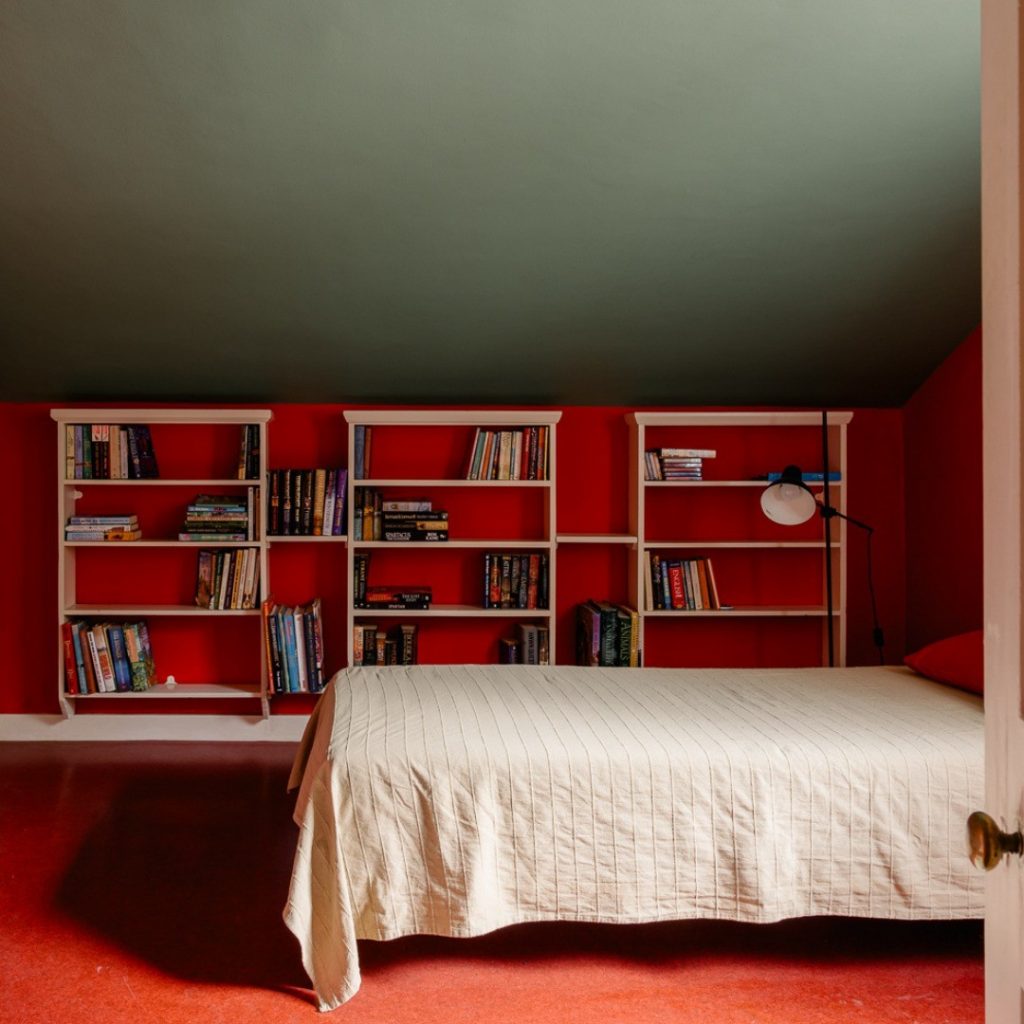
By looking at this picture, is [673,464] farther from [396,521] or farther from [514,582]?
[396,521]

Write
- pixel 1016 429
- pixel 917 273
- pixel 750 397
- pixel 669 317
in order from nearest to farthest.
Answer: pixel 1016 429, pixel 917 273, pixel 669 317, pixel 750 397

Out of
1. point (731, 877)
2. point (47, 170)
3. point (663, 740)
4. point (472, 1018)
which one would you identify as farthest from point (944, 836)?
point (47, 170)

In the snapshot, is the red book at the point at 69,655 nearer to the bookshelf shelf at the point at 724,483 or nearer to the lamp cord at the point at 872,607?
the bookshelf shelf at the point at 724,483

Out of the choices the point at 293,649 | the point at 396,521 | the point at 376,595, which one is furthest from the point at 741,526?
the point at 293,649

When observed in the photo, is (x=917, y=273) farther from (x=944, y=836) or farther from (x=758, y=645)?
(x=944, y=836)

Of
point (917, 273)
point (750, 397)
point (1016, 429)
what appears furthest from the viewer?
point (750, 397)

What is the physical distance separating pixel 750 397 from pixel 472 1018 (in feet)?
10.6

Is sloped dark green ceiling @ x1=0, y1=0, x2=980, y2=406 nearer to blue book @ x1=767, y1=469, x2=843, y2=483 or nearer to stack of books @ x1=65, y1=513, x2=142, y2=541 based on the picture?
blue book @ x1=767, y1=469, x2=843, y2=483

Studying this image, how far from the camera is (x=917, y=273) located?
3691 millimetres

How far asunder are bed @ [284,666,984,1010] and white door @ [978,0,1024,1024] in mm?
1330

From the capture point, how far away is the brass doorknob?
2.71 feet

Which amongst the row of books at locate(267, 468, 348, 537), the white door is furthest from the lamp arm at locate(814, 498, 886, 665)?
the white door

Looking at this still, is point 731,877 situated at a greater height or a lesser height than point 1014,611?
lesser

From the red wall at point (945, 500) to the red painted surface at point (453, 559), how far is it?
12 centimetres
